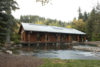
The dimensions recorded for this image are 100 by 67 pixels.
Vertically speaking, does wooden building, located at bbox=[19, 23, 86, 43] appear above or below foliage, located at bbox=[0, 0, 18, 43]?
below

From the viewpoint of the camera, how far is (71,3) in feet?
28.1

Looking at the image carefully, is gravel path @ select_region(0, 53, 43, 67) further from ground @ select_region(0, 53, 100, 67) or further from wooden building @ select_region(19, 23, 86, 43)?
wooden building @ select_region(19, 23, 86, 43)

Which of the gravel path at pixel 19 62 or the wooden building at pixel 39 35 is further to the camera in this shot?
the wooden building at pixel 39 35

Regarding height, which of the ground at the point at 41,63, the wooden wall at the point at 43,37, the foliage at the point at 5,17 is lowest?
the wooden wall at the point at 43,37

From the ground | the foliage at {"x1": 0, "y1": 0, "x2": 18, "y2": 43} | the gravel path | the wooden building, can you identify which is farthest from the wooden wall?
the ground

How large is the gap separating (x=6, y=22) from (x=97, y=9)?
28886 millimetres

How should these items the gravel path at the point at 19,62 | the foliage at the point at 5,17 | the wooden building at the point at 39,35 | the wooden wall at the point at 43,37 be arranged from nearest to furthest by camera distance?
the gravel path at the point at 19,62 → the foliage at the point at 5,17 → the wooden building at the point at 39,35 → the wooden wall at the point at 43,37

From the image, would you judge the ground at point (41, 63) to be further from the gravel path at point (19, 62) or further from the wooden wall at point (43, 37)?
the wooden wall at point (43, 37)

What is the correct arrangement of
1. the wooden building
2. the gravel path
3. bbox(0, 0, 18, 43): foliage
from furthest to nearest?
the wooden building < bbox(0, 0, 18, 43): foliage < the gravel path

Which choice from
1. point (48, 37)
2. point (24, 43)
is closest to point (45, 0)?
point (24, 43)

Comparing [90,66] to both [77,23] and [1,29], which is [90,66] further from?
[77,23]

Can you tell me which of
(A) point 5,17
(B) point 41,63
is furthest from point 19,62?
(A) point 5,17

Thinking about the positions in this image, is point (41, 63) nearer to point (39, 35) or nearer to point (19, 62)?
point (19, 62)

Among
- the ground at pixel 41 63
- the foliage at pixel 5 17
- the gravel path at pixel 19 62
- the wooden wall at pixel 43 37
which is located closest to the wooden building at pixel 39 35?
the wooden wall at pixel 43 37
